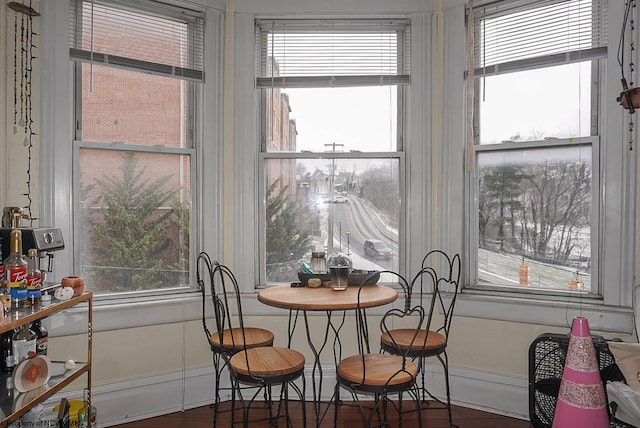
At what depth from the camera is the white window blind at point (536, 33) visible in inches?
106

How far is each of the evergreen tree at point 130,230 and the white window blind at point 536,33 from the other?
7.45ft

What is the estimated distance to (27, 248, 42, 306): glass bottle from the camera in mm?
1965

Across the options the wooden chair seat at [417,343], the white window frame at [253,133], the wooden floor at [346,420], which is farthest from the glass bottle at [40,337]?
the wooden chair seat at [417,343]

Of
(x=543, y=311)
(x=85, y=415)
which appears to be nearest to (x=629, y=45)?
(x=543, y=311)

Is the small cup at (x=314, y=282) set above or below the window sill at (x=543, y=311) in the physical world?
above

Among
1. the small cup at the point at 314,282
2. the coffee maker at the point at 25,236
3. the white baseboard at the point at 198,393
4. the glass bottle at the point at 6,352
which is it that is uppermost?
the coffee maker at the point at 25,236

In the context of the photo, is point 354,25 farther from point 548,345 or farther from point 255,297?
point 548,345

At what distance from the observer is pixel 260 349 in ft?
7.98

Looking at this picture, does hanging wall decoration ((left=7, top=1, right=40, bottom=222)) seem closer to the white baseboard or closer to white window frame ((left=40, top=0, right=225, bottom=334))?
white window frame ((left=40, top=0, right=225, bottom=334))

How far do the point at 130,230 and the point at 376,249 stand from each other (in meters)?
1.62

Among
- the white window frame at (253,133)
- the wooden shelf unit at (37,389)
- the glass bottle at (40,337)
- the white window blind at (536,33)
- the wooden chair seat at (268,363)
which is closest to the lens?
the wooden shelf unit at (37,389)

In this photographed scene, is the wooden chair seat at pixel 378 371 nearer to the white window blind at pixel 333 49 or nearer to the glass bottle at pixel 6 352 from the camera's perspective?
the glass bottle at pixel 6 352

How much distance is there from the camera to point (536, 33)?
2.86m

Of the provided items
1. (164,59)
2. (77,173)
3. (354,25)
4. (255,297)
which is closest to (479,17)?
(354,25)
